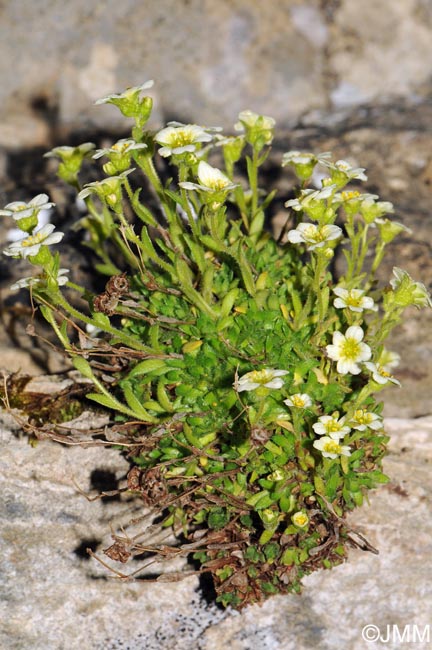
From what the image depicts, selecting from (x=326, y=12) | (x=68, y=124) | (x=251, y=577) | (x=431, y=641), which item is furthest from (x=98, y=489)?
(x=326, y=12)

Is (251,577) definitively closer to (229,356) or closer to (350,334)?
(229,356)

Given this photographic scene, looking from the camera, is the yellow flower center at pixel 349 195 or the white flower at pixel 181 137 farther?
the yellow flower center at pixel 349 195

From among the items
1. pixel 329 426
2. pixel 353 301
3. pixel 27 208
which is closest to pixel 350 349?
pixel 353 301

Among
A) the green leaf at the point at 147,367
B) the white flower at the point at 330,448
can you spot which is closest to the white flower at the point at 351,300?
the white flower at the point at 330,448

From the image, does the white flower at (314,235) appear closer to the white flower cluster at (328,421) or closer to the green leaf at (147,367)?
the white flower cluster at (328,421)

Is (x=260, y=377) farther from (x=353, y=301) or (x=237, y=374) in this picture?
(x=353, y=301)
